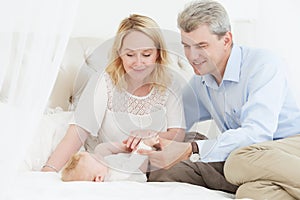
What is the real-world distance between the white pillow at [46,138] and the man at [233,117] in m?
0.36

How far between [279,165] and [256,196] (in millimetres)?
98

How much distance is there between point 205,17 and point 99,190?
2.27 ft

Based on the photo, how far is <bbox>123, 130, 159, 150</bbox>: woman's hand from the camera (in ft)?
5.43

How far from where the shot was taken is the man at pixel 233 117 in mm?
1375

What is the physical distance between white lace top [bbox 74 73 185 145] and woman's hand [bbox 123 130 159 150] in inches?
0.7

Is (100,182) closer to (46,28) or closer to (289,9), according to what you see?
(46,28)

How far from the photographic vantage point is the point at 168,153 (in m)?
1.65

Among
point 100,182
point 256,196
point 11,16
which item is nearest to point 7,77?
point 11,16

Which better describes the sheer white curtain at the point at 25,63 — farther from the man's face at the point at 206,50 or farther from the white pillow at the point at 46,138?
the man's face at the point at 206,50

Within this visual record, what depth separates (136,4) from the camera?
7.81ft

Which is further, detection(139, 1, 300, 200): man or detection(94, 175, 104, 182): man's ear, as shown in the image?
detection(94, 175, 104, 182): man's ear

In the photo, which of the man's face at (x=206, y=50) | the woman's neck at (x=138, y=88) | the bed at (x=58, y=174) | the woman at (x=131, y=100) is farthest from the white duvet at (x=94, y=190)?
the man's face at (x=206, y=50)

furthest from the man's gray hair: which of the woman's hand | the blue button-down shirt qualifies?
the woman's hand

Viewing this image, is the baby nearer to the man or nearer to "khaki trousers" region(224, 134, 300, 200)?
the man
